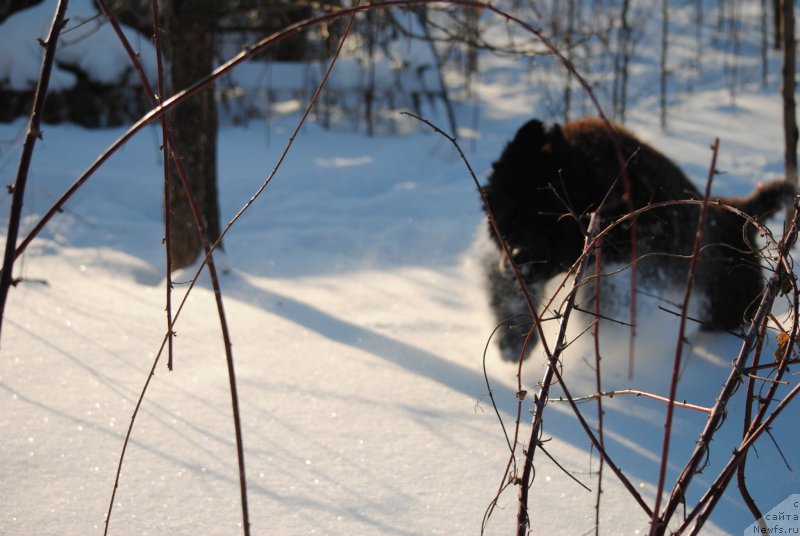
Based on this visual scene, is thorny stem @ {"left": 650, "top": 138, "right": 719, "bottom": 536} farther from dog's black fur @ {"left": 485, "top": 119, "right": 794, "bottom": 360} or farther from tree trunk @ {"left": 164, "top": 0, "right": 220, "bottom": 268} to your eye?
tree trunk @ {"left": 164, "top": 0, "right": 220, "bottom": 268}

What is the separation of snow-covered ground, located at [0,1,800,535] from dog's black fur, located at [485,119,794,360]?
9.7 inches

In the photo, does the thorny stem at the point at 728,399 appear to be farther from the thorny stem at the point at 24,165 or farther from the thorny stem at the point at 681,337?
the thorny stem at the point at 24,165

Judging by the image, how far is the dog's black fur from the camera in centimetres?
324

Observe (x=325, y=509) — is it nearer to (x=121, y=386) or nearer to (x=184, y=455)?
(x=184, y=455)

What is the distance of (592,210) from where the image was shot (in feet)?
10.6

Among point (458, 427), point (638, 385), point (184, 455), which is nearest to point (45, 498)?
point (184, 455)

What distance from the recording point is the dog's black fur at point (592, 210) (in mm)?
3244

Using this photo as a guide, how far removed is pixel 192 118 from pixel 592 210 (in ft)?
8.56

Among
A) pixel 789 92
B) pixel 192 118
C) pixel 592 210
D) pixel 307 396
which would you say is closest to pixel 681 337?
pixel 307 396

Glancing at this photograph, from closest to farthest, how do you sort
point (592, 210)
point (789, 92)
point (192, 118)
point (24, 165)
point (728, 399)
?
point (24, 165)
point (728, 399)
point (592, 210)
point (789, 92)
point (192, 118)

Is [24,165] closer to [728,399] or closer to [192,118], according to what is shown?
[728,399]

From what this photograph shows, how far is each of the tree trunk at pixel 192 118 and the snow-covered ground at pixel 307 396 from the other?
37cm

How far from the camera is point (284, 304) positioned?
4188mm

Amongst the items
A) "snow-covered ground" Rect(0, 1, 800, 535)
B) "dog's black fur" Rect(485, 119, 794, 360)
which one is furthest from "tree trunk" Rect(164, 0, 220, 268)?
"dog's black fur" Rect(485, 119, 794, 360)
